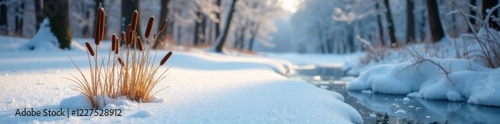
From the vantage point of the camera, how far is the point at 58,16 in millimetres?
8188

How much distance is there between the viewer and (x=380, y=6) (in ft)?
60.1

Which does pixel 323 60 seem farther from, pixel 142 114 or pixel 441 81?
pixel 142 114

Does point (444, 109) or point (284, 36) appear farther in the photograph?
point (284, 36)

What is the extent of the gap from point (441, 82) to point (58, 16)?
7.78 meters

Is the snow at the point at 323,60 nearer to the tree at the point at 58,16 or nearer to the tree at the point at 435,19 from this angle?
the tree at the point at 435,19

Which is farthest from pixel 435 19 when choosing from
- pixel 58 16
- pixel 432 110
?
pixel 58 16

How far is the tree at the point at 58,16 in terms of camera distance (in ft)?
26.8

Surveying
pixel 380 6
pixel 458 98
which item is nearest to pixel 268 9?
pixel 380 6

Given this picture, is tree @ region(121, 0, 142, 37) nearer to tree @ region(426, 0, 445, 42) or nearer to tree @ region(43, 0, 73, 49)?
tree @ region(43, 0, 73, 49)

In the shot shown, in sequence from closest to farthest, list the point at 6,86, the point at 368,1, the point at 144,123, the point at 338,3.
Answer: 1. the point at 144,123
2. the point at 6,86
3. the point at 368,1
4. the point at 338,3

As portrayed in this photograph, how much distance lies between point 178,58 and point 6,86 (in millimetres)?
5516

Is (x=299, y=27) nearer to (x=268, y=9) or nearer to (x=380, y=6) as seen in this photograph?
(x=268, y=9)

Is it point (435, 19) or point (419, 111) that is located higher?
point (435, 19)

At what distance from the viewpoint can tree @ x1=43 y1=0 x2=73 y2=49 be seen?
8.16 metres
